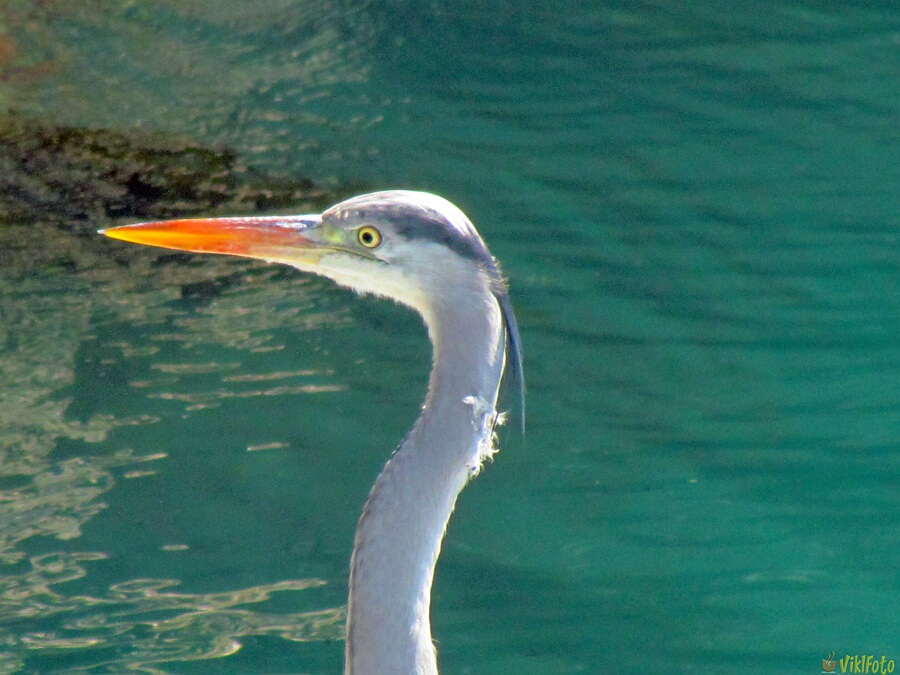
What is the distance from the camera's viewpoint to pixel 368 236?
1.96 m

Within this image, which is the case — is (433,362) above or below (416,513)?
above

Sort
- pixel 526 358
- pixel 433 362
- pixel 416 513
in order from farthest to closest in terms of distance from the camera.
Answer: pixel 526 358, pixel 433 362, pixel 416 513

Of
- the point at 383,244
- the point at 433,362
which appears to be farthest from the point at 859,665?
the point at 383,244

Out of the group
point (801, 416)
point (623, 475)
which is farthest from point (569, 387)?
point (801, 416)

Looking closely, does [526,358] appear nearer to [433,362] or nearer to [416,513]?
[433,362]

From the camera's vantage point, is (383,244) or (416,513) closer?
(416,513)

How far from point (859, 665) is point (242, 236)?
2.88m

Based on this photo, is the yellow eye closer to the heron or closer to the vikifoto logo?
the heron

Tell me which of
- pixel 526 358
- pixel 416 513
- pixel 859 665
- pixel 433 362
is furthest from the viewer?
pixel 526 358

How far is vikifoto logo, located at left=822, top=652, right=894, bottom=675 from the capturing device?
3551mm

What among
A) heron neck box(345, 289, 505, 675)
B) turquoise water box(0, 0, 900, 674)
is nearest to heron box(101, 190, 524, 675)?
heron neck box(345, 289, 505, 675)

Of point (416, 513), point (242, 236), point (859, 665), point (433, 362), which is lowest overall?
point (859, 665)

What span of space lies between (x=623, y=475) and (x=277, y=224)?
2468 millimetres

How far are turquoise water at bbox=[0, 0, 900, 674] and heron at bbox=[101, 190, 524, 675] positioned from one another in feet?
5.71
